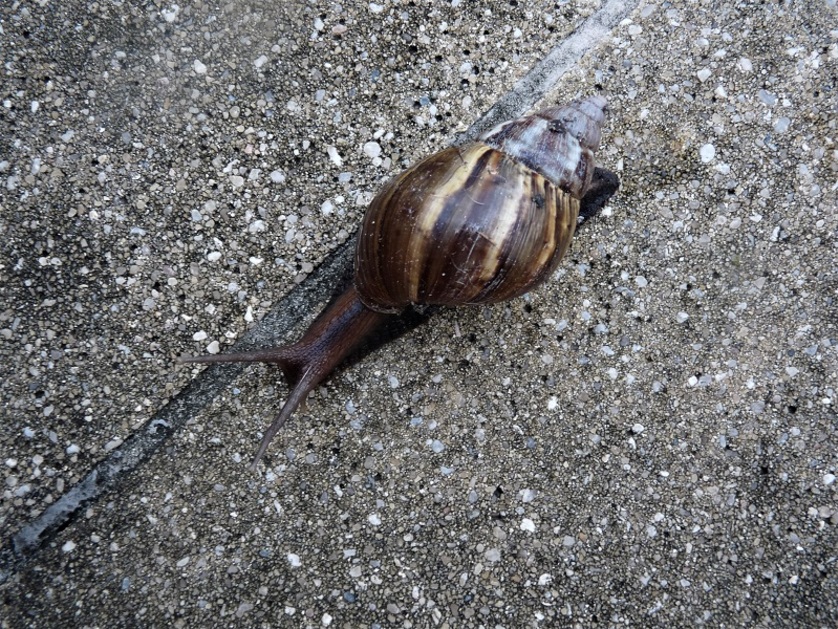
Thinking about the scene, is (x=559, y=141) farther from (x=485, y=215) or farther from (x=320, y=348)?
(x=320, y=348)

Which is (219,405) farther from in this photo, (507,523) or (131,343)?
(507,523)

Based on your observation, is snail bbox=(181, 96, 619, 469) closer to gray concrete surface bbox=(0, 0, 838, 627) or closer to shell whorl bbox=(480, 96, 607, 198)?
shell whorl bbox=(480, 96, 607, 198)

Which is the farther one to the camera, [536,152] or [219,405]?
[219,405]

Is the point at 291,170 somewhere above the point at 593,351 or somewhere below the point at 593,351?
above

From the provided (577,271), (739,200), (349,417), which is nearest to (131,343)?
(349,417)

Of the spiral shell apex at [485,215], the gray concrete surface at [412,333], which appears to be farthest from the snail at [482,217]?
the gray concrete surface at [412,333]

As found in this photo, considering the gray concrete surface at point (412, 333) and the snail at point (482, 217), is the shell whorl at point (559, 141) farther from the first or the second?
the gray concrete surface at point (412, 333)
